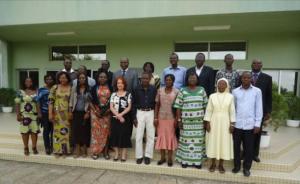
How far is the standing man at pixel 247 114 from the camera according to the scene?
341cm

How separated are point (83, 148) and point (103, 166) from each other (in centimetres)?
53

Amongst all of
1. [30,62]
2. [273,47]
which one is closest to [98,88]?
[273,47]

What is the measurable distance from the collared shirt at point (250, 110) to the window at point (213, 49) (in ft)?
16.0

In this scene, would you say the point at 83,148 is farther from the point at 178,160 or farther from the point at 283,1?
the point at 283,1

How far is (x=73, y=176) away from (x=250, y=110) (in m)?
2.96

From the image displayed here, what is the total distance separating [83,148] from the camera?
430 centimetres

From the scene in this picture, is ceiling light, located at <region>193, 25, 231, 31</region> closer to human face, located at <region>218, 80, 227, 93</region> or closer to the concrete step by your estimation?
human face, located at <region>218, 80, 227, 93</region>

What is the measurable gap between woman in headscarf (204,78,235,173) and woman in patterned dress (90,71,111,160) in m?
1.66

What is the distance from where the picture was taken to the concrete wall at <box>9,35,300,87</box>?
24.5ft

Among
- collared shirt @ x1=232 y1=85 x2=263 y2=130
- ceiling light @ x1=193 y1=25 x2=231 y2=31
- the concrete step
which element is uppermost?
ceiling light @ x1=193 y1=25 x2=231 y2=31

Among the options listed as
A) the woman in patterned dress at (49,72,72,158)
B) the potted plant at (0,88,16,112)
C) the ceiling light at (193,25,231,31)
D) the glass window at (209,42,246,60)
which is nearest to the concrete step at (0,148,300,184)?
the woman in patterned dress at (49,72,72,158)

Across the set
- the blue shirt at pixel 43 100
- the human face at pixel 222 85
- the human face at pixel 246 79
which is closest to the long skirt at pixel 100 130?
the blue shirt at pixel 43 100

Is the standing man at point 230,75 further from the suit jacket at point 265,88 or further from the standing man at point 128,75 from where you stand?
the standing man at point 128,75

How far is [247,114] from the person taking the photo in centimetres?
341
